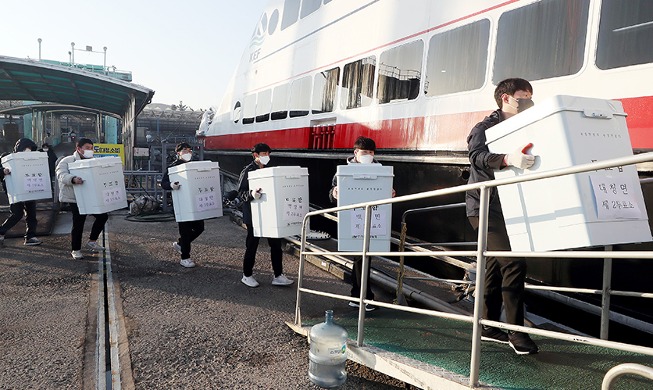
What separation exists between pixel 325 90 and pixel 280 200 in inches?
132

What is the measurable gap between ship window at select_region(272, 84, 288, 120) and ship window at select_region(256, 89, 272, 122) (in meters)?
0.28

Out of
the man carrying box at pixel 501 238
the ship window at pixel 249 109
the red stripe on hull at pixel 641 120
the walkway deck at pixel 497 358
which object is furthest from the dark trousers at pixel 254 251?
the ship window at pixel 249 109

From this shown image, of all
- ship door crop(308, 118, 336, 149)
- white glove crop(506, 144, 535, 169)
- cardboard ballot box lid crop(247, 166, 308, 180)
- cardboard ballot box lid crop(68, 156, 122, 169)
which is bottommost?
cardboard ballot box lid crop(68, 156, 122, 169)

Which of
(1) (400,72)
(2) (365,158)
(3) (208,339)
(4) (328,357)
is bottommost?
(3) (208,339)

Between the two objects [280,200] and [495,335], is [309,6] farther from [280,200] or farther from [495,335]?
[495,335]

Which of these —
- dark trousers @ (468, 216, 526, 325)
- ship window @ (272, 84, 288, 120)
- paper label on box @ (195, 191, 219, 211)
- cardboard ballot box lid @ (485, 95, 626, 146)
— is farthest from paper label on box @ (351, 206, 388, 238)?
ship window @ (272, 84, 288, 120)

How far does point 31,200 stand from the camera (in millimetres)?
6527

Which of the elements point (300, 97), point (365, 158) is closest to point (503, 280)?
point (365, 158)

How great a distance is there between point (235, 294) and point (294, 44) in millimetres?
5421

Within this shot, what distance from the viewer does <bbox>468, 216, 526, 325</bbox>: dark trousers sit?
263 cm

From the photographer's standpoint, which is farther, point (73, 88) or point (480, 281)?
point (73, 88)

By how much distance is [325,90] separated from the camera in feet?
23.9

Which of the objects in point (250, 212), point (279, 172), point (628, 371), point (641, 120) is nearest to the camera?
point (628, 371)

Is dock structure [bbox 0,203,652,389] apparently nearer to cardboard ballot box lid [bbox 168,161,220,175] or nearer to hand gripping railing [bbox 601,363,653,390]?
hand gripping railing [bbox 601,363,653,390]
